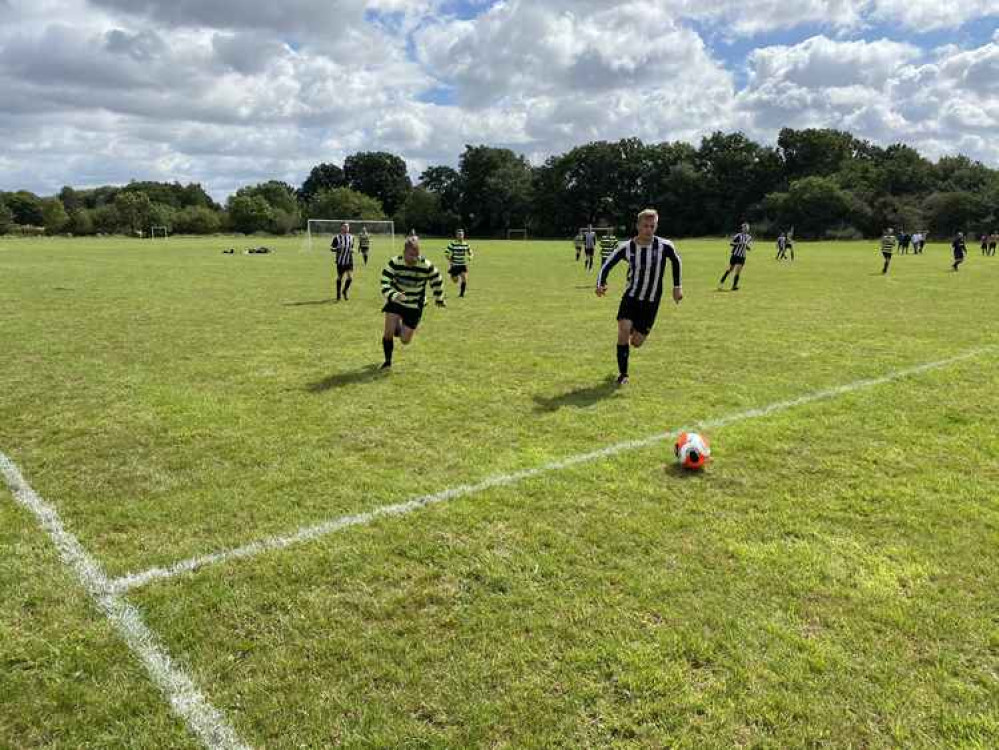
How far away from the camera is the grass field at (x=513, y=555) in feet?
9.73

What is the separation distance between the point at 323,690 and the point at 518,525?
189 centimetres

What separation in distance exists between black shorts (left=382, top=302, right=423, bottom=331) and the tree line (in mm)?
84075

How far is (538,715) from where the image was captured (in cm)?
292

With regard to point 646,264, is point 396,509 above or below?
below

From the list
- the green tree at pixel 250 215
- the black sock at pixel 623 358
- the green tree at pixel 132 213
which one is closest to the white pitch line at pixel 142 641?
the black sock at pixel 623 358

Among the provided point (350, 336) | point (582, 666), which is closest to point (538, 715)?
point (582, 666)

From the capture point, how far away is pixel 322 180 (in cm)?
15025

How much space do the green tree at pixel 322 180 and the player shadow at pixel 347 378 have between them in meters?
145

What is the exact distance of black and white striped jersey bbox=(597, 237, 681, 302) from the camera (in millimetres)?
8281

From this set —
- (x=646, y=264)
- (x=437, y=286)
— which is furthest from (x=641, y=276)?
(x=437, y=286)

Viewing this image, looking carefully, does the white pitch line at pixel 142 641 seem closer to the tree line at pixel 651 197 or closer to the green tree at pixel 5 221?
the tree line at pixel 651 197

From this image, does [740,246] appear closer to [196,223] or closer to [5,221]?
[196,223]

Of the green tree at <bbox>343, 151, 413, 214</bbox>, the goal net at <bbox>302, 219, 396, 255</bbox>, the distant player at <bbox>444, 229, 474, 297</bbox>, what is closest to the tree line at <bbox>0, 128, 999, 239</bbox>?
the green tree at <bbox>343, 151, 413, 214</bbox>

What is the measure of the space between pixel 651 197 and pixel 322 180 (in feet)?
262
